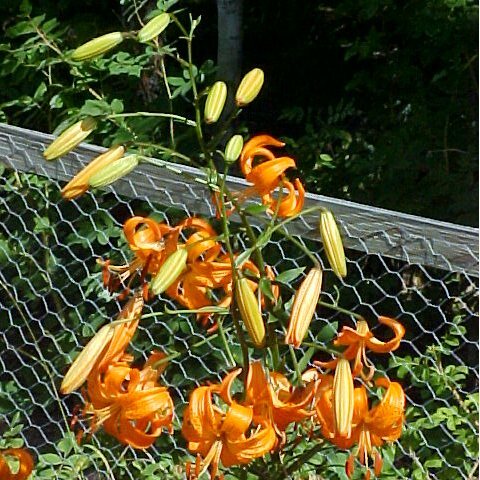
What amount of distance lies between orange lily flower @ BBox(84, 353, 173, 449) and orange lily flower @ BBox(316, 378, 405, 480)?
0.22 metres

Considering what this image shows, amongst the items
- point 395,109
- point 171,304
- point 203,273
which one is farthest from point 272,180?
point 395,109

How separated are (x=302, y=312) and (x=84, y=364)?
305 mm

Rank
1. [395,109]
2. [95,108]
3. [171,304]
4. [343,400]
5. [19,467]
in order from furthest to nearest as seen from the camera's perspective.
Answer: [395,109], [95,108], [171,304], [19,467], [343,400]

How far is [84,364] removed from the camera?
1496mm

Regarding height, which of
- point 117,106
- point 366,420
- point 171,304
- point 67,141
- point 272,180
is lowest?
point 171,304

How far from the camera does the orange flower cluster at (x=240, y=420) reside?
59.0 inches

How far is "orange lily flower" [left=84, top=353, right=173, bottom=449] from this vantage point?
154cm

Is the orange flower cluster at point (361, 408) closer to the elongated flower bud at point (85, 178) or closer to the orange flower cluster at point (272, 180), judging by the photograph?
the orange flower cluster at point (272, 180)

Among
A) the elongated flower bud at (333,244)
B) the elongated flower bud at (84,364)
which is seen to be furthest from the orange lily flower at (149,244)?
the elongated flower bud at (333,244)

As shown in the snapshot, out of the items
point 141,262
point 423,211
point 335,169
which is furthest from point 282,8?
point 141,262

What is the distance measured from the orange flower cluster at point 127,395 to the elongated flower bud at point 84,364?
0.02 metres

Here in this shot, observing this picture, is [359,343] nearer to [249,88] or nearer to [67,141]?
[249,88]

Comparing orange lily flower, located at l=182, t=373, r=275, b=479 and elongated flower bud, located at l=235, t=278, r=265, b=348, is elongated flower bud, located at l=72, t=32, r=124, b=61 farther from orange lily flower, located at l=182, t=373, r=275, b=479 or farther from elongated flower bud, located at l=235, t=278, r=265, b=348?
orange lily flower, located at l=182, t=373, r=275, b=479

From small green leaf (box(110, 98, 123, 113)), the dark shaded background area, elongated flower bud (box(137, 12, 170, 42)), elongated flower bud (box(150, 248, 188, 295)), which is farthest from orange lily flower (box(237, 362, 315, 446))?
small green leaf (box(110, 98, 123, 113))
